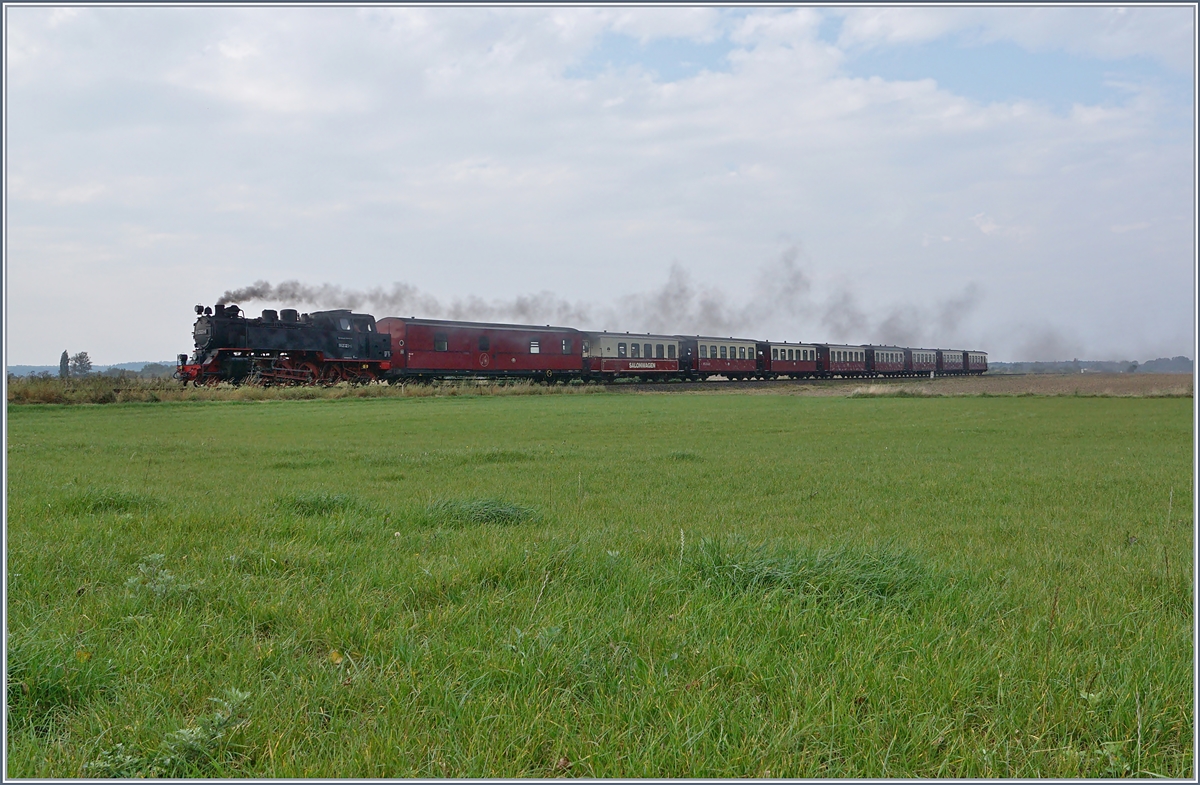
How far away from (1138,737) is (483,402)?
32112 mm

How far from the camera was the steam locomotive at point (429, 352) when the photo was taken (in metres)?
36.0

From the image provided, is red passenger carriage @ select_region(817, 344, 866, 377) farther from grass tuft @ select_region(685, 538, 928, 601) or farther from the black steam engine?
grass tuft @ select_region(685, 538, 928, 601)

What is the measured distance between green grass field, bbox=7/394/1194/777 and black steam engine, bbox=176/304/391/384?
29.6 metres

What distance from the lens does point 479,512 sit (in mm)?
A: 6949

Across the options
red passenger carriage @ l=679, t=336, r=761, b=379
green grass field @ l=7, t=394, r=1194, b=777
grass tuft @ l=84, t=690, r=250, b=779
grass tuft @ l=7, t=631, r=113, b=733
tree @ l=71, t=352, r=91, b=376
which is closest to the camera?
grass tuft @ l=84, t=690, r=250, b=779

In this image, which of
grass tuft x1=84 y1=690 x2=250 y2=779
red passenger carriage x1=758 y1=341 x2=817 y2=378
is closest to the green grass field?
grass tuft x1=84 y1=690 x2=250 y2=779

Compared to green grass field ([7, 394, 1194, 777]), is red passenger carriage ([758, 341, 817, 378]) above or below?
above

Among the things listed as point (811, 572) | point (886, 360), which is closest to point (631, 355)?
point (886, 360)

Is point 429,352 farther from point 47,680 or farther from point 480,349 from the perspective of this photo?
point 47,680

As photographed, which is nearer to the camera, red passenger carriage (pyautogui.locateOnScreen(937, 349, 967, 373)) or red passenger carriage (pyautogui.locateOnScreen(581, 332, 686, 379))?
red passenger carriage (pyautogui.locateOnScreen(581, 332, 686, 379))

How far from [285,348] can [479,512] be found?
111 ft

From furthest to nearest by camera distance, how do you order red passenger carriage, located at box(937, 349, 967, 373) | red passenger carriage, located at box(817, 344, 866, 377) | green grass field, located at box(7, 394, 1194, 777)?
red passenger carriage, located at box(937, 349, 967, 373)
red passenger carriage, located at box(817, 344, 866, 377)
green grass field, located at box(7, 394, 1194, 777)

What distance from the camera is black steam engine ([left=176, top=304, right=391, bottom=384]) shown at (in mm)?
35562

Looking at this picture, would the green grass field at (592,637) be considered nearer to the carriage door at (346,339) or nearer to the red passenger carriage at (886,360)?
the carriage door at (346,339)
